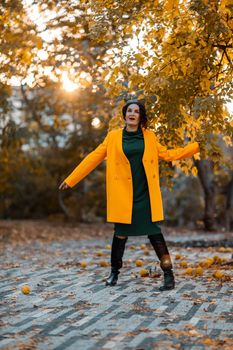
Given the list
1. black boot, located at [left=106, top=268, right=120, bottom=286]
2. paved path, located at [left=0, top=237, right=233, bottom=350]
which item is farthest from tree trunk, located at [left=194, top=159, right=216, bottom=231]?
black boot, located at [left=106, top=268, right=120, bottom=286]

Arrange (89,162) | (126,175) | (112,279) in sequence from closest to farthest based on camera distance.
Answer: (126,175) < (89,162) < (112,279)

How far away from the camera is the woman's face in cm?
621

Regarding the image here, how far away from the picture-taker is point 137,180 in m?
6.21

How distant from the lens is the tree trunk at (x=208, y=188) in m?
17.6

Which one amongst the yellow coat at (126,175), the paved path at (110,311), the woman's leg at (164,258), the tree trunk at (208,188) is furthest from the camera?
the tree trunk at (208,188)

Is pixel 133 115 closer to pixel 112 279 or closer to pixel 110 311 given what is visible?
pixel 112 279

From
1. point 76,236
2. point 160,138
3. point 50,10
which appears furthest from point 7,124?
point 160,138

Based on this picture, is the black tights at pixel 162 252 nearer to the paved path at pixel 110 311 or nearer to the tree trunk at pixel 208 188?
the paved path at pixel 110 311

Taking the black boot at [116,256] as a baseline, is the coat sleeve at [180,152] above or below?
above

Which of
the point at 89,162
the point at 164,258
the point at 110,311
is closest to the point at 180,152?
the point at 89,162

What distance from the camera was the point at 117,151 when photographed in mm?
6238

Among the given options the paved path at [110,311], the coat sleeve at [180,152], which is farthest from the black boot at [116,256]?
the coat sleeve at [180,152]

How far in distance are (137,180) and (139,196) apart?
165 millimetres

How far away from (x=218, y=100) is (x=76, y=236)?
11.4 m
